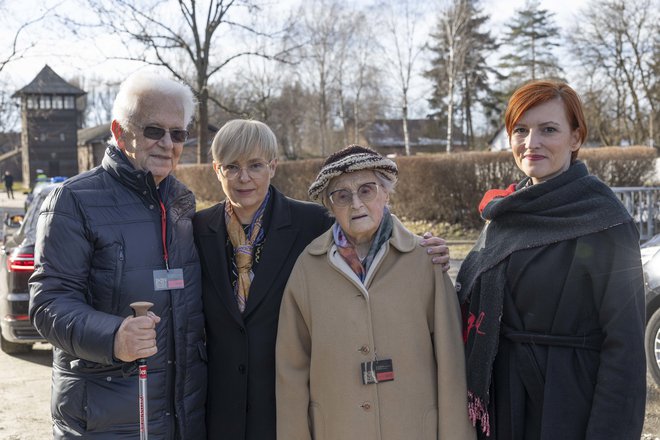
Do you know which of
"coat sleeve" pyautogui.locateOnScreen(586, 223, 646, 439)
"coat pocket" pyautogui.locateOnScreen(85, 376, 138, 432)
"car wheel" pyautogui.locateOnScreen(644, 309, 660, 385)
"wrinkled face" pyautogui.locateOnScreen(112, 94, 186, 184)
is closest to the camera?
"coat sleeve" pyautogui.locateOnScreen(586, 223, 646, 439)

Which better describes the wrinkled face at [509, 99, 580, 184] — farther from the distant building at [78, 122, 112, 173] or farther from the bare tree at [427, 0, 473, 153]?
the distant building at [78, 122, 112, 173]

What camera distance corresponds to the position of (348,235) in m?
2.83

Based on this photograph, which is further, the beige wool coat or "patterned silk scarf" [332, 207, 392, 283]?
"patterned silk scarf" [332, 207, 392, 283]

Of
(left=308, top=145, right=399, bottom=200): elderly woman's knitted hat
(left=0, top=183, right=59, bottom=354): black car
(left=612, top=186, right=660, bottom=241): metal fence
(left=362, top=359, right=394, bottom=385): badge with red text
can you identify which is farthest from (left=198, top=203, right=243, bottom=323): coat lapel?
(left=612, top=186, right=660, bottom=241): metal fence

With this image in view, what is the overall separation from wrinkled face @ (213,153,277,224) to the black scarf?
3.39 ft

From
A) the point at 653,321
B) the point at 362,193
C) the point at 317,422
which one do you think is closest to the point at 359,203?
the point at 362,193

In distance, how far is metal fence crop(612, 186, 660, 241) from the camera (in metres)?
13.1

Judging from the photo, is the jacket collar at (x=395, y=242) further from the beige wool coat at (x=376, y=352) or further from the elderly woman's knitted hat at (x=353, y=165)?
the elderly woman's knitted hat at (x=353, y=165)

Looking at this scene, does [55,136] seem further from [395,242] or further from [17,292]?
[395,242]

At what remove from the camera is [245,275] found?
3.03 meters

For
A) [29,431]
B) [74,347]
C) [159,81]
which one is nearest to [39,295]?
[74,347]

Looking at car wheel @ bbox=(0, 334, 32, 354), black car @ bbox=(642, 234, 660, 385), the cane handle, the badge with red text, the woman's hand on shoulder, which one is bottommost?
car wheel @ bbox=(0, 334, 32, 354)

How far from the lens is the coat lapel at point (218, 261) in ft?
9.61

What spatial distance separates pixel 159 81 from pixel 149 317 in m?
1.04
